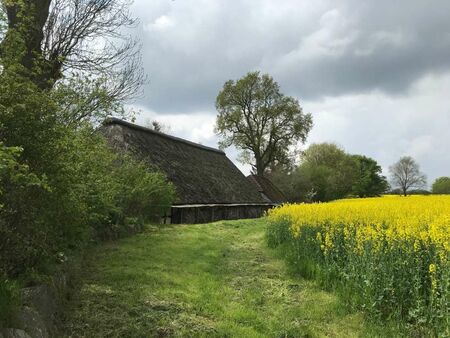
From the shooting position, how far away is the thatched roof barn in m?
21.0

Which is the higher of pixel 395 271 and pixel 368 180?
pixel 368 180

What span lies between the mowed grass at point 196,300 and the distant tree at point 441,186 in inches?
2818

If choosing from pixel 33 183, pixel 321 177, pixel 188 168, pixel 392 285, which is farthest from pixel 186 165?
pixel 321 177

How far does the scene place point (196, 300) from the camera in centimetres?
634

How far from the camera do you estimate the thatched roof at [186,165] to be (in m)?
21.2

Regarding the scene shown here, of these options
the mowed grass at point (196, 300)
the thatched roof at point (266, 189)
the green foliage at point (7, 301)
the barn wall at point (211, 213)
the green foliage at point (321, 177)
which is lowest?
the mowed grass at point (196, 300)

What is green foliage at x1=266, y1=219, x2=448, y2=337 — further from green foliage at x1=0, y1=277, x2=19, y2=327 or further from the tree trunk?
the tree trunk

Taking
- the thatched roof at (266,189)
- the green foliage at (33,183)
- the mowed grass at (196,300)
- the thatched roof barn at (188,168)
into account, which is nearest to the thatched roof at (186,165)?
the thatched roof barn at (188,168)

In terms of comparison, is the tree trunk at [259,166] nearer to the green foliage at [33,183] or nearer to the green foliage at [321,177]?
the green foliage at [321,177]

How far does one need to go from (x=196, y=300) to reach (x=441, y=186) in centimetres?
7963

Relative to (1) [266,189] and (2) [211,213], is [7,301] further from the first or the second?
(1) [266,189]

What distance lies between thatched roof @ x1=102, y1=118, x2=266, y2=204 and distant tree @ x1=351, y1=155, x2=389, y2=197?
43.0 m

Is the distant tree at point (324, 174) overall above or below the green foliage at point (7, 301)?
above

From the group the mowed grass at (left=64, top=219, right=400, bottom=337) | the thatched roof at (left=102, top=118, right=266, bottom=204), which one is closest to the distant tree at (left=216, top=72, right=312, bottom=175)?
the thatched roof at (left=102, top=118, right=266, bottom=204)
